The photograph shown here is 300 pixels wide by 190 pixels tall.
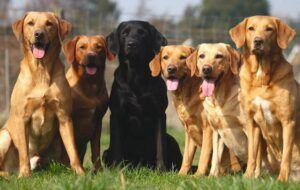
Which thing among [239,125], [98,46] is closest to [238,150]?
[239,125]

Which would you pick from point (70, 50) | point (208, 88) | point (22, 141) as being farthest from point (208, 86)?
point (22, 141)

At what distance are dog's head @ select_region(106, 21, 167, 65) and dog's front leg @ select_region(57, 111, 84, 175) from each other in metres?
1.26

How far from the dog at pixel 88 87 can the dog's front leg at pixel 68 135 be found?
588 millimetres

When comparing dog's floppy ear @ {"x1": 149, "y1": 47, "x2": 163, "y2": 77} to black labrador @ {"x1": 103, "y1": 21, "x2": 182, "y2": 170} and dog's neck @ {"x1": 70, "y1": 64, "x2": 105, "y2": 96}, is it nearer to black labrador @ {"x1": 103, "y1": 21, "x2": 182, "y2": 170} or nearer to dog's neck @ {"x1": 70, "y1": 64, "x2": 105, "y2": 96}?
black labrador @ {"x1": 103, "y1": 21, "x2": 182, "y2": 170}

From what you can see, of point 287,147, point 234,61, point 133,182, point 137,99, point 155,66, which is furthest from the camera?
point 137,99

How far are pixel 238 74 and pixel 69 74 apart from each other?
89.8 inches

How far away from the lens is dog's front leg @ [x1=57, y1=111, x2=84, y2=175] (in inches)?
309

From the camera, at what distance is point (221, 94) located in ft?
26.1

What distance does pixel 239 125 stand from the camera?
7.94m

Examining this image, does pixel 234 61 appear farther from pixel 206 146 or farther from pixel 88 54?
pixel 88 54

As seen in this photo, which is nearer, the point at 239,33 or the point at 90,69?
the point at 239,33

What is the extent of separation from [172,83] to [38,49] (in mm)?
1714

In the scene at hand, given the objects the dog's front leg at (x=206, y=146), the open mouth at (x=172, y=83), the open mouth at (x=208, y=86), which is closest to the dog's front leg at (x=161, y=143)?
the open mouth at (x=172, y=83)

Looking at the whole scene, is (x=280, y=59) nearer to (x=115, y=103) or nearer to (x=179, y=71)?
(x=179, y=71)
